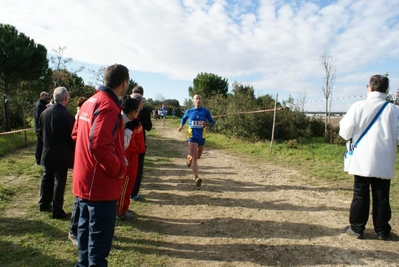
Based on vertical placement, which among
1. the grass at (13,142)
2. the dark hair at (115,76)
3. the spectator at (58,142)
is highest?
the dark hair at (115,76)

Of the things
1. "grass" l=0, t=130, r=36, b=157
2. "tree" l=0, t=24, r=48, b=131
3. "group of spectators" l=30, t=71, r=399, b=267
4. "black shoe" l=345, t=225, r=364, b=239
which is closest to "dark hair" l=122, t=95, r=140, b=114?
"group of spectators" l=30, t=71, r=399, b=267

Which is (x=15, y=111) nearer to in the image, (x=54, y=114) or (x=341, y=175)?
(x=54, y=114)

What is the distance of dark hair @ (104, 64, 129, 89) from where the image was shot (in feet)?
8.25

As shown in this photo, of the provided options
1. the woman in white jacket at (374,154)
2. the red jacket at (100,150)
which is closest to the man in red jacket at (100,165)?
the red jacket at (100,150)

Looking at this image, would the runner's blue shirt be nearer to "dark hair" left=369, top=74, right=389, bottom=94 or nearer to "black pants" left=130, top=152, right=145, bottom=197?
"black pants" left=130, top=152, right=145, bottom=197

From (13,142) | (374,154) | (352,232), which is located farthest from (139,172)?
(13,142)

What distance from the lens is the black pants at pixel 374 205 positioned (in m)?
3.65

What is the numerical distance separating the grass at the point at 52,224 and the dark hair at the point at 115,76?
6.33 feet

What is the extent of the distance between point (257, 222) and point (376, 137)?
2.01m

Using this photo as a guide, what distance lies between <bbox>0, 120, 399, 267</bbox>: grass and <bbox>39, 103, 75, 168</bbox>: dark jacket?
0.88 metres

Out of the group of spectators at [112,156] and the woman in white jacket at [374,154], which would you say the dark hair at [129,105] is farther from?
the woman in white jacket at [374,154]

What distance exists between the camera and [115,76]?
2535 mm

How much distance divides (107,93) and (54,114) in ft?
6.73

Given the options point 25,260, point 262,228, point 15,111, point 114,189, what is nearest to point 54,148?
point 25,260
